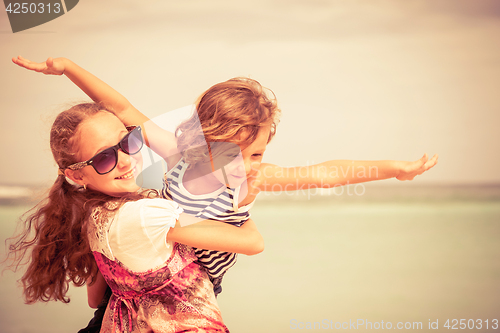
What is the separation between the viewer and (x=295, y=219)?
12.6ft

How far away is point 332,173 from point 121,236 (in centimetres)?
53

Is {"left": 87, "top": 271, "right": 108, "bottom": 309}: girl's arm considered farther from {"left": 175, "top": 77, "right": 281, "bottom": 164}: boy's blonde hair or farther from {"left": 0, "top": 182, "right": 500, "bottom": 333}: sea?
{"left": 175, "top": 77, "right": 281, "bottom": 164}: boy's blonde hair

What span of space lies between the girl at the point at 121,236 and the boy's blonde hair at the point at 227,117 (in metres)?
0.13

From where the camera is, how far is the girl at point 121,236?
2.56 ft

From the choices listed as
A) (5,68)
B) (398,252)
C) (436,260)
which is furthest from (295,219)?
(5,68)

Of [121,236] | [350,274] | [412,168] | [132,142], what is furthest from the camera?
[350,274]

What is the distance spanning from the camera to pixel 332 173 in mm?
1030

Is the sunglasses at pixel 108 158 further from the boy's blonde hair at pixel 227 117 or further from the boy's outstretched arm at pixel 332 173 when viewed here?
the boy's outstretched arm at pixel 332 173

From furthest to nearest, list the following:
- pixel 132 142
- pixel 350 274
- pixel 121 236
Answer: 1. pixel 350 274
2. pixel 132 142
3. pixel 121 236

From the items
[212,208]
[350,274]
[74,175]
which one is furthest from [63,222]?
[350,274]

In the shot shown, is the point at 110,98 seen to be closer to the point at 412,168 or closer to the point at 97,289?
the point at 97,289

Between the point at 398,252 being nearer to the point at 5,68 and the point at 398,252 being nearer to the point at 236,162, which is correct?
the point at 236,162

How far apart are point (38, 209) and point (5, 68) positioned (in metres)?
2.31

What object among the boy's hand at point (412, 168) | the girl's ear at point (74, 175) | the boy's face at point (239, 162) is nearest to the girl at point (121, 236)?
the girl's ear at point (74, 175)
